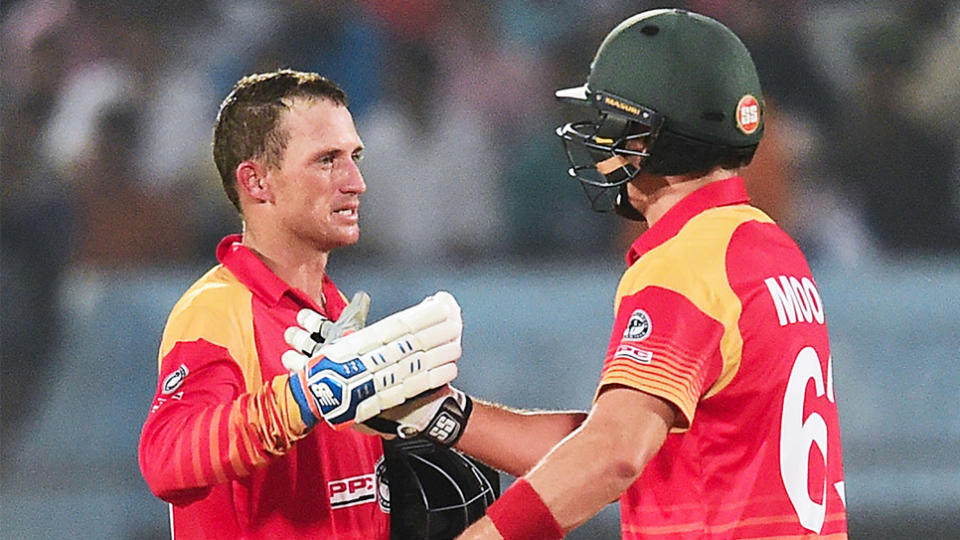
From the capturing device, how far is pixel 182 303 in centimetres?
261

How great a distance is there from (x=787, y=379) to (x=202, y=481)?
3.24ft

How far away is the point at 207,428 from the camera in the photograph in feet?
7.66

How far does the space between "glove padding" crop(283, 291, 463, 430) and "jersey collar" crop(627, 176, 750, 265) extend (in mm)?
388

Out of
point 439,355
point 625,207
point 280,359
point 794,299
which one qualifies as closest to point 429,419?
point 439,355

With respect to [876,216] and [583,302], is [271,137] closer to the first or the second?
[583,302]

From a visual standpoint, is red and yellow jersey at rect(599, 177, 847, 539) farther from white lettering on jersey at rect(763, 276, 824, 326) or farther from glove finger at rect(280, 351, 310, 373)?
glove finger at rect(280, 351, 310, 373)

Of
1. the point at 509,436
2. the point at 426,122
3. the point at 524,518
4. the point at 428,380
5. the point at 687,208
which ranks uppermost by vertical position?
the point at 426,122

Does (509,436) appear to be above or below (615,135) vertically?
below

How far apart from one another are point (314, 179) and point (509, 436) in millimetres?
647

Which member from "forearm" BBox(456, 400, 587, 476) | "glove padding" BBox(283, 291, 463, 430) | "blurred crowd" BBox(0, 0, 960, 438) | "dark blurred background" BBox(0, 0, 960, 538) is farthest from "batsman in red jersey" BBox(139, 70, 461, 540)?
"blurred crowd" BBox(0, 0, 960, 438)

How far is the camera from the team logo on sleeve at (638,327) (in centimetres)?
224

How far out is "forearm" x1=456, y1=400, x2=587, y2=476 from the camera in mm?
2662

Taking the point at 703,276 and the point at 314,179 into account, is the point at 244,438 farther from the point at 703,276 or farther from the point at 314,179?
the point at 703,276

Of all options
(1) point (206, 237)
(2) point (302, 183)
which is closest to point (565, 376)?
(1) point (206, 237)
